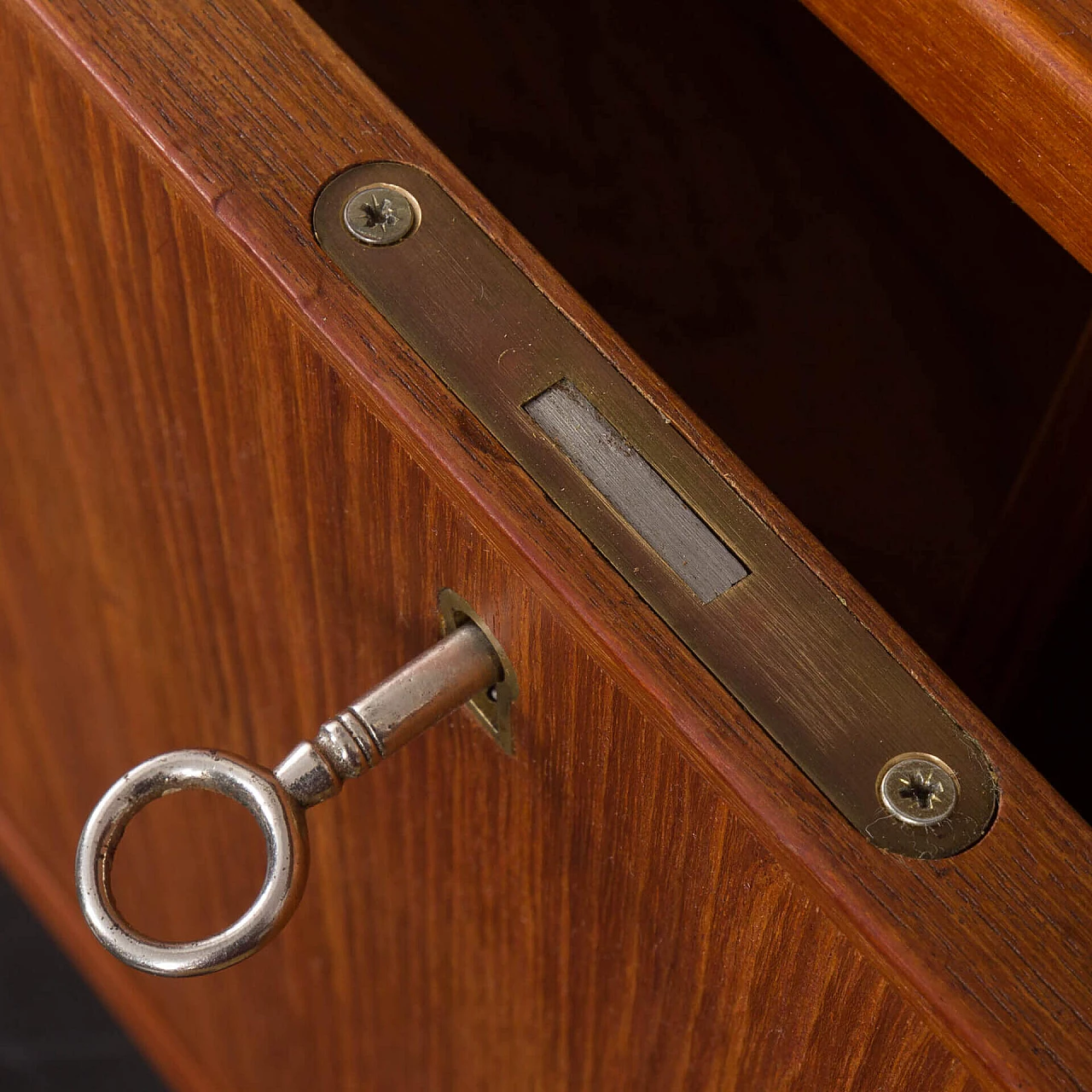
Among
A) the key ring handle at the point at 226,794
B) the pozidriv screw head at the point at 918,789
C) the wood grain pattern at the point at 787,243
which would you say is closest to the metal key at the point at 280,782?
the key ring handle at the point at 226,794

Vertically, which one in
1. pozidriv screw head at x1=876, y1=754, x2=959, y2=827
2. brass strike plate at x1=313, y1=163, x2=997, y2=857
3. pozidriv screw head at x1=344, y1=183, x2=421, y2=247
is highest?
pozidriv screw head at x1=344, y1=183, x2=421, y2=247

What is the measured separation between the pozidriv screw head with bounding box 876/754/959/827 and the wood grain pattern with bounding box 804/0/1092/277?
145mm

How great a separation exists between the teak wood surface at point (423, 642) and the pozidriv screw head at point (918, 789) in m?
0.01

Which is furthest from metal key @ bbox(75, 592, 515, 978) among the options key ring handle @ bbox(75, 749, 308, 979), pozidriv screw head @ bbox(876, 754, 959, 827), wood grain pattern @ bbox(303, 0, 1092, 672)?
wood grain pattern @ bbox(303, 0, 1092, 672)

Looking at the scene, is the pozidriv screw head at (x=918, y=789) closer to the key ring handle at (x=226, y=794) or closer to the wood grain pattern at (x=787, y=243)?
the key ring handle at (x=226, y=794)

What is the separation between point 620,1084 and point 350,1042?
8.9 inches

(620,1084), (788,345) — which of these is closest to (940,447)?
(788,345)

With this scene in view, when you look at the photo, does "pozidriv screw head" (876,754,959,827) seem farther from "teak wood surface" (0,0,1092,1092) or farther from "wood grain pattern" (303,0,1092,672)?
"wood grain pattern" (303,0,1092,672)

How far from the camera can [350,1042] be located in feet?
2.24

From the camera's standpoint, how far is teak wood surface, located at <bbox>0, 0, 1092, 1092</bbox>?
1.13 ft

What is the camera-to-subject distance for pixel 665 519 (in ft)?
1.22

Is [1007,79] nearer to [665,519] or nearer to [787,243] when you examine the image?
[665,519]

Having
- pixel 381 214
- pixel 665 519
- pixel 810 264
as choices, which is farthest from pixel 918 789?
pixel 810 264

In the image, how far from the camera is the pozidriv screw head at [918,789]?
13.7 inches
